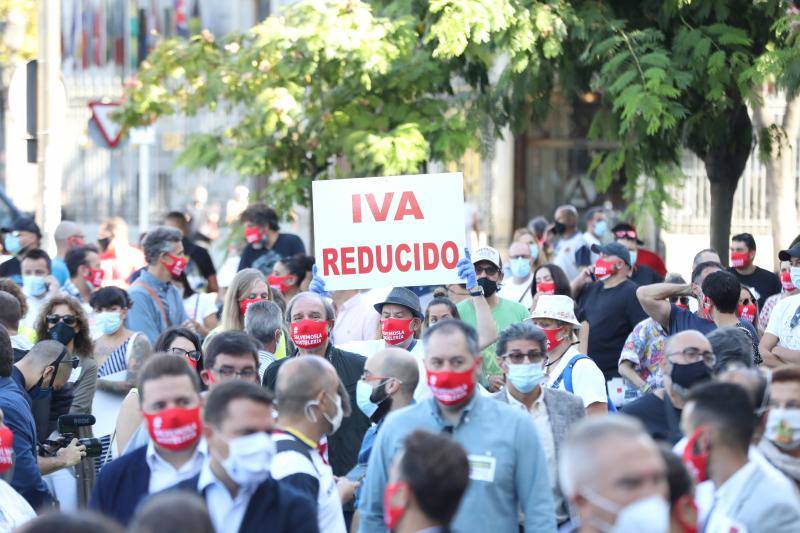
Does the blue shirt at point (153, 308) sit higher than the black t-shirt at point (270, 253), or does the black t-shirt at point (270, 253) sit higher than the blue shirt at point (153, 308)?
the black t-shirt at point (270, 253)

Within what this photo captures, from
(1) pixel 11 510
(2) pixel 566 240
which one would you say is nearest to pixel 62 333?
(1) pixel 11 510

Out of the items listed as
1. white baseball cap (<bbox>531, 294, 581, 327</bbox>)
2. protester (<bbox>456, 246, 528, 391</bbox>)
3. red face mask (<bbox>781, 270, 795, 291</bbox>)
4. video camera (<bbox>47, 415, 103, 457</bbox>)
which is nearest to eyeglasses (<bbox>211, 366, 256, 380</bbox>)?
video camera (<bbox>47, 415, 103, 457</bbox>)

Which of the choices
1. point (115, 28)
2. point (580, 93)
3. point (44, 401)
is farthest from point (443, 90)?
point (115, 28)

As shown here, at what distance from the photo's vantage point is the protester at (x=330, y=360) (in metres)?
7.93

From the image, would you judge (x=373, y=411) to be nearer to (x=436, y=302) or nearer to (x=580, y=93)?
(x=436, y=302)

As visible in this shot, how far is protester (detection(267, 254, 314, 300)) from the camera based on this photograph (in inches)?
477

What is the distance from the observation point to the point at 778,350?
984 centimetres

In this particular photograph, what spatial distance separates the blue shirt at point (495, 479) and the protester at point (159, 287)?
222 inches

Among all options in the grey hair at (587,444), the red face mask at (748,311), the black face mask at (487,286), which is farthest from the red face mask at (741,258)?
the grey hair at (587,444)

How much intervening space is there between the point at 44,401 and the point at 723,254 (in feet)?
24.6

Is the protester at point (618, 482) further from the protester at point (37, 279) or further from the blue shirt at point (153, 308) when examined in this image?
the protester at point (37, 279)

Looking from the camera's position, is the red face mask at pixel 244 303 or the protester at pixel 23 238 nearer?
the red face mask at pixel 244 303

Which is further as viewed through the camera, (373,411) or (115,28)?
(115,28)

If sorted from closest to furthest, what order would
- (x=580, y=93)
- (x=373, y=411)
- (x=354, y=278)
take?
→ (x=373, y=411)
(x=354, y=278)
(x=580, y=93)
